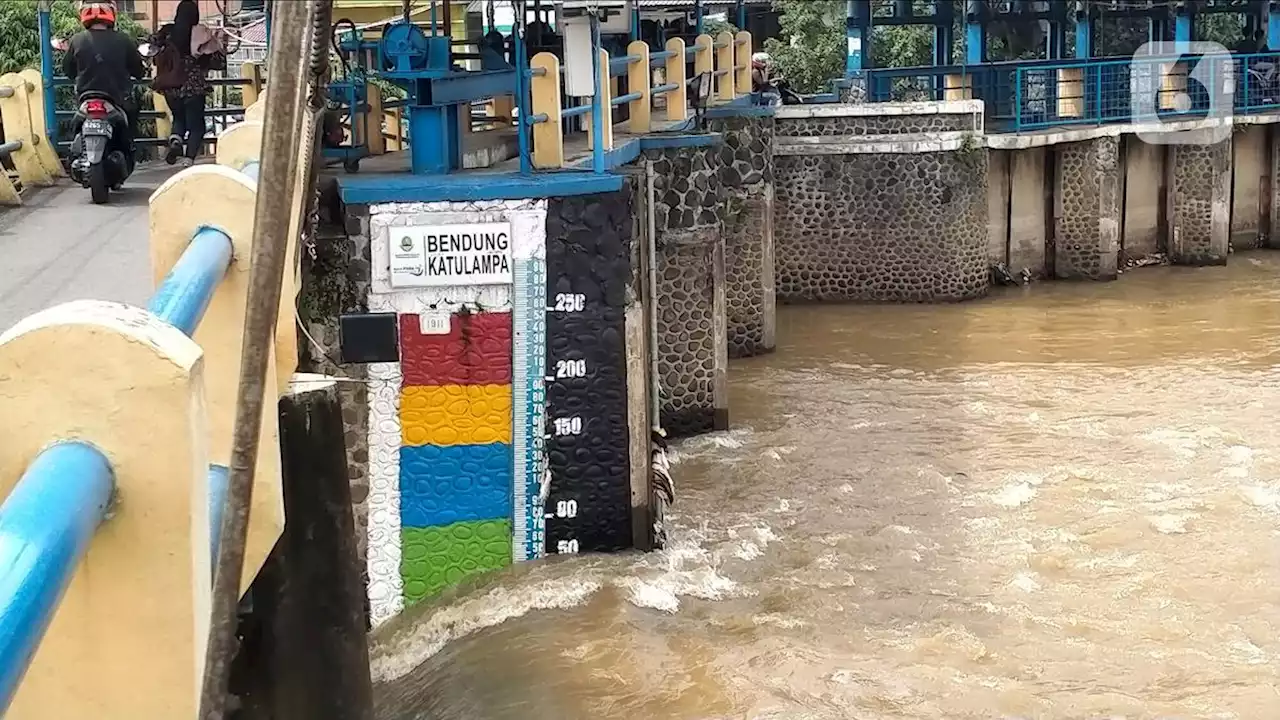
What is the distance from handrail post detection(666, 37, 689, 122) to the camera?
13.3 metres

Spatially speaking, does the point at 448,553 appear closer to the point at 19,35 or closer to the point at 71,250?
the point at 71,250

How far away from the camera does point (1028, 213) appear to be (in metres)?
19.8

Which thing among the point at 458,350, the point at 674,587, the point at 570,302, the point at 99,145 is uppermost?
the point at 99,145

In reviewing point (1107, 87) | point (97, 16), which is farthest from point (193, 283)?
point (1107, 87)

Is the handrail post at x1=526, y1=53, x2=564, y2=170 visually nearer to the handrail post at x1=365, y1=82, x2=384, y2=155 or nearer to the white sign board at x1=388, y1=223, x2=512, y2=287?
the white sign board at x1=388, y1=223, x2=512, y2=287

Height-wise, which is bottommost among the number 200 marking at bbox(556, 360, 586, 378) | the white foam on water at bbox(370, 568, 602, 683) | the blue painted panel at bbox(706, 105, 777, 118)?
the white foam on water at bbox(370, 568, 602, 683)

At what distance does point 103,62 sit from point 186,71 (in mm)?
1427

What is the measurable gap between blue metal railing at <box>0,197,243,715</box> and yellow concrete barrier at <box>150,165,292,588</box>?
3.80 feet

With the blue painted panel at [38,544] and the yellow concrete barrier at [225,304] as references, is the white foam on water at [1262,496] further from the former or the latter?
the blue painted panel at [38,544]

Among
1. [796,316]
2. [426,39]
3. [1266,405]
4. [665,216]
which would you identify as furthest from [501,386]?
[796,316]

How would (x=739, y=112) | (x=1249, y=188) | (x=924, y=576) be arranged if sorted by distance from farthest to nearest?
1. (x=1249, y=188)
2. (x=739, y=112)
3. (x=924, y=576)

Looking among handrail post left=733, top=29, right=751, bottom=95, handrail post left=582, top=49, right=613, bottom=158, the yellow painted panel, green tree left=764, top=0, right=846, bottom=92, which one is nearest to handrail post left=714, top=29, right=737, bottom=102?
handrail post left=733, top=29, right=751, bottom=95

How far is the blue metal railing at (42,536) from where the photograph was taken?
1.45m

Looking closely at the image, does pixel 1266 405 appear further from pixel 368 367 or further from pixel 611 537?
pixel 368 367
